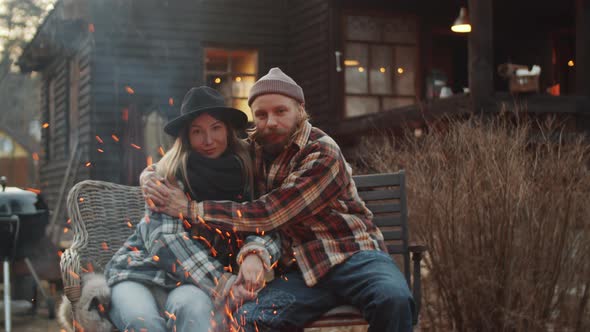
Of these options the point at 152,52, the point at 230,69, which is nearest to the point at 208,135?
the point at 152,52

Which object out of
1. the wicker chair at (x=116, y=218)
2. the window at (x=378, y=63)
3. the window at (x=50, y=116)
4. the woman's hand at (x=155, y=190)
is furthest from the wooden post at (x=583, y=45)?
the window at (x=50, y=116)

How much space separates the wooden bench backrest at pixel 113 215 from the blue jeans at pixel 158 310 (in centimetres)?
61

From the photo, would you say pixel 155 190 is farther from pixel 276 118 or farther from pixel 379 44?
pixel 379 44

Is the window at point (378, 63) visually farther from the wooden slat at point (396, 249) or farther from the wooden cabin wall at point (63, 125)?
the wooden slat at point (396, 249)

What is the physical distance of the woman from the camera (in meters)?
2.91

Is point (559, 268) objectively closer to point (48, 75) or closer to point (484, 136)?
point (484, 136)

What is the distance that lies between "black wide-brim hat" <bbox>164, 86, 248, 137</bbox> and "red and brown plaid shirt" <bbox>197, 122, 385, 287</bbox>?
0.89ft

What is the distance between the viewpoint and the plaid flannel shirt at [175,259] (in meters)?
3.02

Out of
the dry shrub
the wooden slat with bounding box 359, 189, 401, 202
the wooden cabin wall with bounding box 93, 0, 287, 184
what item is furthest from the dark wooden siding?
the wooden slat with bounding box 359, 189, 401, 202

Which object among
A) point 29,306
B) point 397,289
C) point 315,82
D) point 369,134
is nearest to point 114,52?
point 315,82

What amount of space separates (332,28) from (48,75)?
24.1ft

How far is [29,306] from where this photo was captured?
23.9 ft

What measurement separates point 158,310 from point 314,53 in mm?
9118

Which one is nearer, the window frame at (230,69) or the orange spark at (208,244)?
the orange spark at (208,244)
